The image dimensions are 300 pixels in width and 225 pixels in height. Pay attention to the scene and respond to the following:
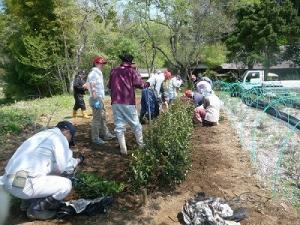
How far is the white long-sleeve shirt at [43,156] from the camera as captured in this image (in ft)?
14.3

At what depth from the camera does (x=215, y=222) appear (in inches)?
171

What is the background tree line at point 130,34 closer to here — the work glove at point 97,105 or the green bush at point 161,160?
the work glove at point 97,105

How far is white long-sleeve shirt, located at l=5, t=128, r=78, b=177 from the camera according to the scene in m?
4.37

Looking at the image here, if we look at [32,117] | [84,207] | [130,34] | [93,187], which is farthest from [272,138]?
[130,34]

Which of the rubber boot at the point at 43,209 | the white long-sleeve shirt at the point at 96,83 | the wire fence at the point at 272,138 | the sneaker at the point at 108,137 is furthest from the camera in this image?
the sneaker at the point at 108,137

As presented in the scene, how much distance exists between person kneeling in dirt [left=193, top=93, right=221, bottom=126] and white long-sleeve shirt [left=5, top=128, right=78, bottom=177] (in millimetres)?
4960

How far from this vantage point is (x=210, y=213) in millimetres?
4418

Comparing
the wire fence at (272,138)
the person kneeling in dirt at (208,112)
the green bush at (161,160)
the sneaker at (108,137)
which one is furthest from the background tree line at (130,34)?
the green bush at (161,160)

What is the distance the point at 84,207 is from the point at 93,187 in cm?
41

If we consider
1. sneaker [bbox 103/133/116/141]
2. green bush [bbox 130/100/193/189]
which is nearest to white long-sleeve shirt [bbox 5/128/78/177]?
green bush [bbox 130/100/193/189]

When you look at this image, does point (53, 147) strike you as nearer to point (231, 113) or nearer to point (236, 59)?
point (231, 113)

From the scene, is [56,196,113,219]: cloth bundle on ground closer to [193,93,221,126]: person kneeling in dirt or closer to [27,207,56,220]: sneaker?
[27,207,56,220]: sneaker

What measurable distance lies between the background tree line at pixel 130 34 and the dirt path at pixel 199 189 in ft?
53.8

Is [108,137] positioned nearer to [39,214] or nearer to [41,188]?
[39,214]
